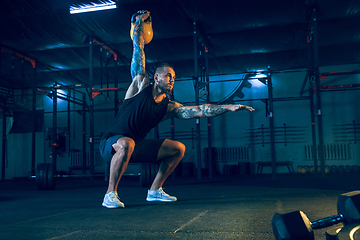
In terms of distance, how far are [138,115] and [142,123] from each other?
0.26 ft

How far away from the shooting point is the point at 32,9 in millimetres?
5254

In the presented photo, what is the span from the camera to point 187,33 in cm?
607

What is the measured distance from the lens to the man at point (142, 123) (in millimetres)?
2172

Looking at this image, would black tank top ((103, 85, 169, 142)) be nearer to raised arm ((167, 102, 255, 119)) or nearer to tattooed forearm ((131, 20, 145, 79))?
raised arm ((167, 102, 255, 119))

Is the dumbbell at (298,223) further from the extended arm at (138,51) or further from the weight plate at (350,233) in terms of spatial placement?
the extended arm at (138,51)

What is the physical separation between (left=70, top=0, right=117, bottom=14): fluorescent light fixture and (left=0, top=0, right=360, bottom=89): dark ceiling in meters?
0.12

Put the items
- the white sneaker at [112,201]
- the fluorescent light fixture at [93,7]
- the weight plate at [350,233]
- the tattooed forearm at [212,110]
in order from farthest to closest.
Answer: the fluorescent light fixture at [93,7] < the tattooed forearm at [212,110] < the white sneaker at [112,201] < the weight plate at [350,233]

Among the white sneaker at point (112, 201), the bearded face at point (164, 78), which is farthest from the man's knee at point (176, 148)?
the white sneaker at point (112, 201)

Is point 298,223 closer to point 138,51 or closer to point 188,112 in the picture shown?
point 188,112

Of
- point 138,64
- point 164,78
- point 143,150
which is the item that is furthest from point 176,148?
point 138,64

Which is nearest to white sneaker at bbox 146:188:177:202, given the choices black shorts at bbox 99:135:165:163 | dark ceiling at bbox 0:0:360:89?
black shorts at bbox 99:135:165:163

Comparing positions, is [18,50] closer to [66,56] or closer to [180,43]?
[66,56]

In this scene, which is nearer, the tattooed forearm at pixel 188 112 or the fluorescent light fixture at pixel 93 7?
the tattooed forearm at pixel 188 112

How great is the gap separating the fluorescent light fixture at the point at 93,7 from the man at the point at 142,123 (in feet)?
9.74
